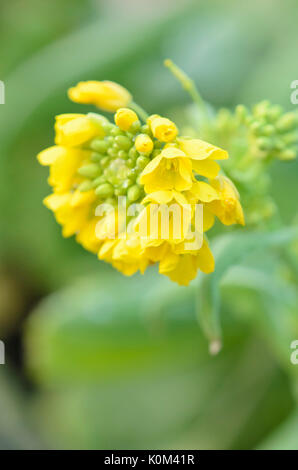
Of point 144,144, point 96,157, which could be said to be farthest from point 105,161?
point 144,144

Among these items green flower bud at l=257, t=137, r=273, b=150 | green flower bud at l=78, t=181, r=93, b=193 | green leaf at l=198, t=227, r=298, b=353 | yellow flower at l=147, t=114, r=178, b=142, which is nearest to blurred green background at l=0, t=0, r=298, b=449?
green leaf at l=198, t=227, r=298, b=353

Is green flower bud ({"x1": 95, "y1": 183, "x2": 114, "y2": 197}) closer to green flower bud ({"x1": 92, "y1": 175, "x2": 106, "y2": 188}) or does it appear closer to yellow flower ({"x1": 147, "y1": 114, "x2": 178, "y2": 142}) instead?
green flower bud ({"x1": 92, "y1": 175, "x2": 106, "y2": 188})

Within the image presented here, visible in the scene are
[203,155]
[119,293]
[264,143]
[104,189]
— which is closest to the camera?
[203,155]

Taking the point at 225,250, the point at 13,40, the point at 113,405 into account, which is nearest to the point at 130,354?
the point at 113,405

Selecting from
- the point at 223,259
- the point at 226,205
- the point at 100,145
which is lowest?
the point at 223,259

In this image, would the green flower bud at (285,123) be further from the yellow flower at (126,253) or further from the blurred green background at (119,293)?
the blurred green background at (119,293)

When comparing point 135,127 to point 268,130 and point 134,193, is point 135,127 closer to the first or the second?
point 134,193
